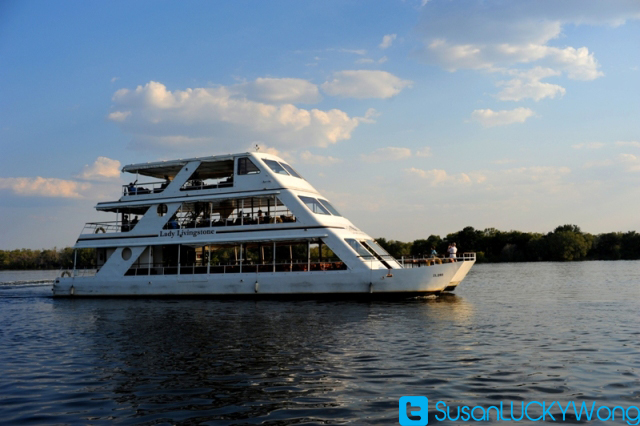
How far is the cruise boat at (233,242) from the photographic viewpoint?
24781mm

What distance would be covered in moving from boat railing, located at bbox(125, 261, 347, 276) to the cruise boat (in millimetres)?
57

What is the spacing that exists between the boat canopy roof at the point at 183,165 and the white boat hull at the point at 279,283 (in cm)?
617

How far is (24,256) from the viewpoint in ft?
395

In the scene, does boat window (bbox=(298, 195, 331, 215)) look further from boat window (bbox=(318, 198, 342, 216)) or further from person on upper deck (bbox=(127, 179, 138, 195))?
person on upper deck (bbox=(127, 179, 138, 195))

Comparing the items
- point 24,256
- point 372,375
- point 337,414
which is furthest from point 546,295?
point 24,256

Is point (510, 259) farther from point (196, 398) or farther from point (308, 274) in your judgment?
point (196, 398)

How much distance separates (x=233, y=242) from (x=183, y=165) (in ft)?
17.5

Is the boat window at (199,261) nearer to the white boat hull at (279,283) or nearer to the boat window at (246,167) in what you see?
the white boat hull at (279,283)

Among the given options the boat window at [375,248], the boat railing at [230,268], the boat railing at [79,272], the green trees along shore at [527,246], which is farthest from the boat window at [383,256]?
the green trees along shore at [527,246]

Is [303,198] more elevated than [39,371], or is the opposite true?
→ [303,198]

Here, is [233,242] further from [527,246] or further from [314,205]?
[527,246]

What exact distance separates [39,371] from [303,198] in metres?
17.0

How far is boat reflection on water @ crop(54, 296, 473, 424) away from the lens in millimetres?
8672

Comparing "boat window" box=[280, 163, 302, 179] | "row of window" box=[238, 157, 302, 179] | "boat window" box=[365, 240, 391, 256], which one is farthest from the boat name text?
"boat window" box=[365, 240, 391, 256]
